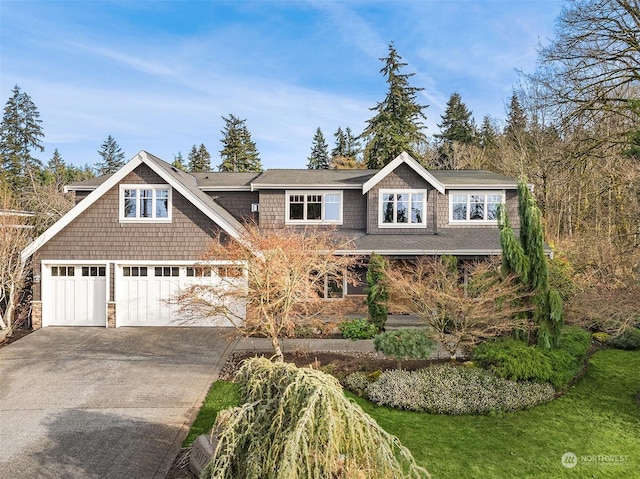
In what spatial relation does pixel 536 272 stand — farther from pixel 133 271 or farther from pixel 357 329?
pixel 133 271

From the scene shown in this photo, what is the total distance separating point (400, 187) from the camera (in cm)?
1753

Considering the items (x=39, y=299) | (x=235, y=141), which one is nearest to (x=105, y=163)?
(x=235, y=141)

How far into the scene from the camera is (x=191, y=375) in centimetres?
962

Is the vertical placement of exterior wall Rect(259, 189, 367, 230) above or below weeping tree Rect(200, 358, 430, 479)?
above

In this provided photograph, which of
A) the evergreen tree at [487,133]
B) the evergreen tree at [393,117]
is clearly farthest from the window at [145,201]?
the evergreen tree at [487,133]

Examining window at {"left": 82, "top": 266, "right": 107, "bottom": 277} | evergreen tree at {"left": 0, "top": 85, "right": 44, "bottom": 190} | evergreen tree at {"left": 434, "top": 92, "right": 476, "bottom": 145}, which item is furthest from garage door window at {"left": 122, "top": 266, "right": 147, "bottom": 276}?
evergreen tree at {"left": 0, "top": 85, "right": 44, "bottom": 190}

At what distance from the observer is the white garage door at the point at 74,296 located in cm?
1410

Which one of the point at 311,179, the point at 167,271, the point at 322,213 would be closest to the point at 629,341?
the point at 322,213

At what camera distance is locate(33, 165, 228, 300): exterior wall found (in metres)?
14.3

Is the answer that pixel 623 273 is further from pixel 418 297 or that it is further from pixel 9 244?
pixel 9 244

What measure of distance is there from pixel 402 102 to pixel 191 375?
106 feet

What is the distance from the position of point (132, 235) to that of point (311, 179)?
8.37 m

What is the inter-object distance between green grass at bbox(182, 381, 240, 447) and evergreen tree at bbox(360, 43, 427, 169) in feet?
92.2

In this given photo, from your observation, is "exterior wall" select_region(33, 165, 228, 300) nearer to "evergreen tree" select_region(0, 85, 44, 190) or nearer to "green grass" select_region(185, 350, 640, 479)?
"green grass" select_region(185, 350, 640, 479)
